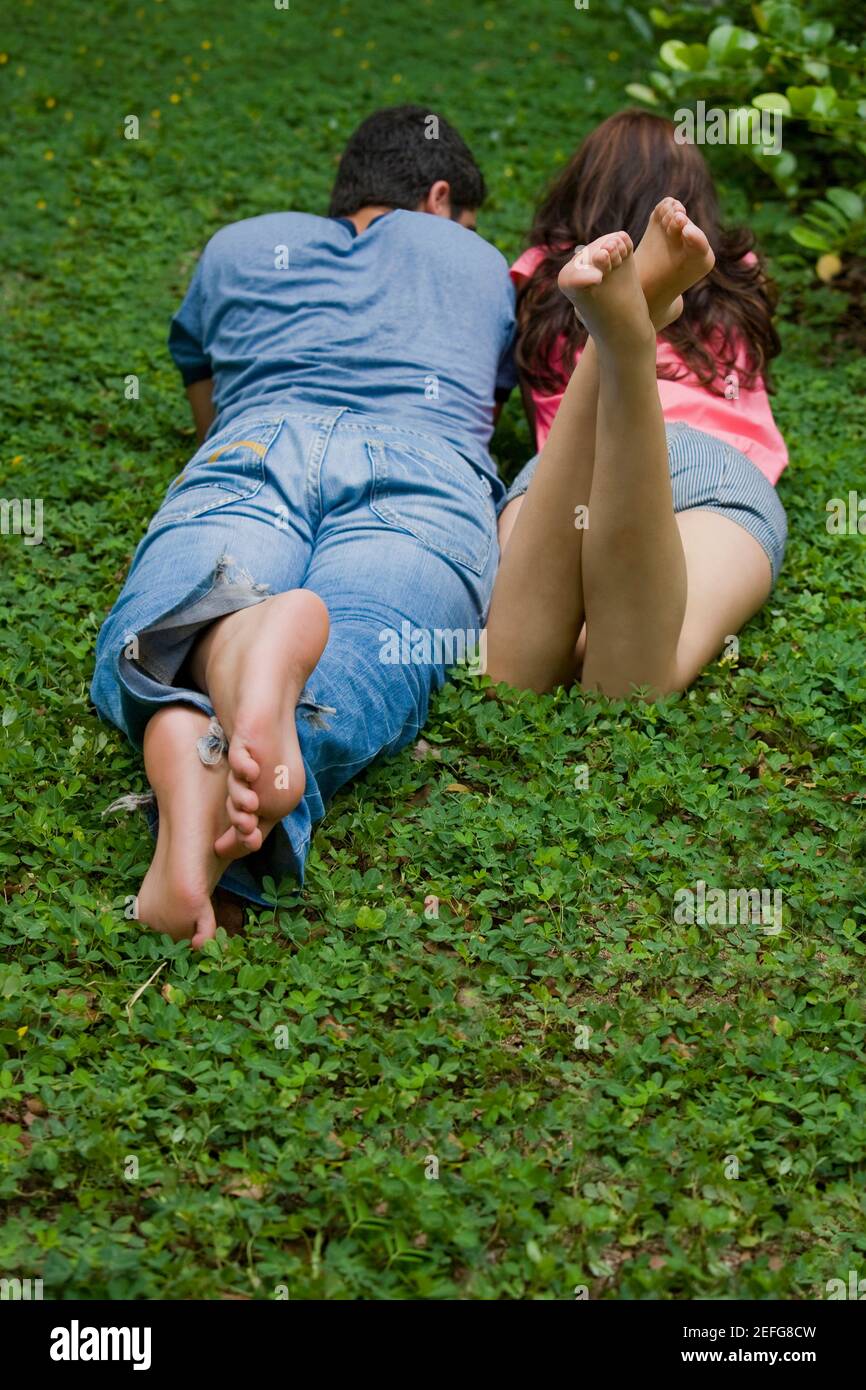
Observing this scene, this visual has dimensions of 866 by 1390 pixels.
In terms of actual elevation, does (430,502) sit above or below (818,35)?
below

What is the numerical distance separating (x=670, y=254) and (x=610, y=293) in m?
0.21

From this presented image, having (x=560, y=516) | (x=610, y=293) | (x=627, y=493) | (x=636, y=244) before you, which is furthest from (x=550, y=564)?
(x=636, y=244)

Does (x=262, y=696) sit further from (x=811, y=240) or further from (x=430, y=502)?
(x=811, y=240)

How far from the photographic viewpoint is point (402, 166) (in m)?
3.50

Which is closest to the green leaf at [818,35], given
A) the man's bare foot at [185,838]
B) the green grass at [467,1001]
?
the green grass at [467,1001]

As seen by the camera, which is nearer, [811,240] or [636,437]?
[636,437]

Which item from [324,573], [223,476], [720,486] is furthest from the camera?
[720,486]

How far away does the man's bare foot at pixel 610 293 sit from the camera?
7.52 feet

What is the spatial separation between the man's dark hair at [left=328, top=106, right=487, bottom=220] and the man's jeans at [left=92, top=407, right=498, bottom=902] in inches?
36.3

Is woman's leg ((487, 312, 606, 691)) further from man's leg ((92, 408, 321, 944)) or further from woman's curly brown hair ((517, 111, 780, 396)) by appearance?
woman's curly brown hair ((517, 111, 780, 396))

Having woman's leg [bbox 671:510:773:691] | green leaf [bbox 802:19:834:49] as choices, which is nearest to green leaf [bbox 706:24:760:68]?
green leaf [bbox 802:19:834:49]

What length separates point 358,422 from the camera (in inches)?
111

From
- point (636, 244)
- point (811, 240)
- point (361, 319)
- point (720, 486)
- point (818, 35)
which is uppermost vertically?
point (818, 35)

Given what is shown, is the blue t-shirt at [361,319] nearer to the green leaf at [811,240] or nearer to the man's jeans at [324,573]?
the man's jeans at [324,573]
